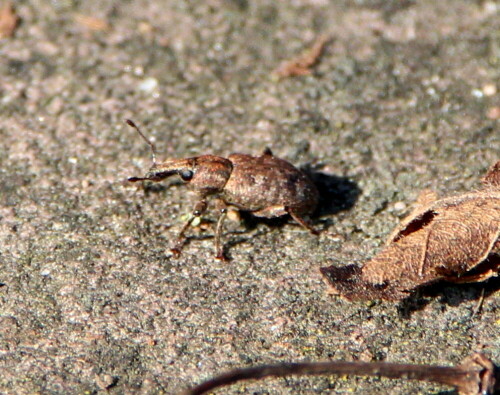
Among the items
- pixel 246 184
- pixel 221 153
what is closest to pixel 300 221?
pixel 246 184

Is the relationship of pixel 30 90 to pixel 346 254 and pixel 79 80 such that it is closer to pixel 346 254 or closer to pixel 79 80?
pixel 79 80

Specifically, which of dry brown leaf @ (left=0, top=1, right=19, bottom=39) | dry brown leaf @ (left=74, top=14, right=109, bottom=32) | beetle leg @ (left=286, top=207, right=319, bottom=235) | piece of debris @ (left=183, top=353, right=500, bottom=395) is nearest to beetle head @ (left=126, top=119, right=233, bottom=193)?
beetle leg @ (left=286, top=207, right=319, bottom=235)

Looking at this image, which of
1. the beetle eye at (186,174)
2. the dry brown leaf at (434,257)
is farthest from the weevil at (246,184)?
the dry brown leaf at (434,257)

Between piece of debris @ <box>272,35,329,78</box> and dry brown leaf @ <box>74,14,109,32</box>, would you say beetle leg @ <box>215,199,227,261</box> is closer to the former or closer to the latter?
piece of debris @ <box>272,35,329,78</box>

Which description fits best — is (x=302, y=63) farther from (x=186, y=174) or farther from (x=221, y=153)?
(x=186, y=174)

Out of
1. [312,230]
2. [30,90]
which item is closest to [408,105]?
[312,230]
